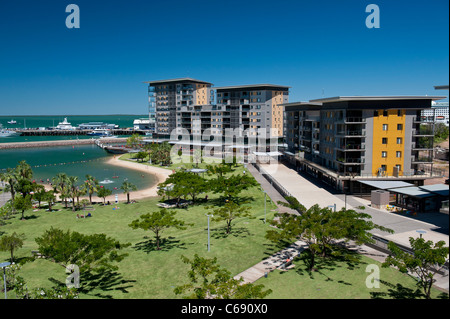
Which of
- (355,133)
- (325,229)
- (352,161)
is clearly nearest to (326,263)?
(325,229)

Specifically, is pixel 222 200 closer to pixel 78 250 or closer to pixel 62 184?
pixel 62 184

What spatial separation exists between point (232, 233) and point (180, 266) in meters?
10.6

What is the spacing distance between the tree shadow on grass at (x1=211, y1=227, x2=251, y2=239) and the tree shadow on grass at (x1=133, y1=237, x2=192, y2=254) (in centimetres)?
447

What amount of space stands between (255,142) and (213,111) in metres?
19.6

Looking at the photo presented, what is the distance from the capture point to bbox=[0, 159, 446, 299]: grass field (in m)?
26.3

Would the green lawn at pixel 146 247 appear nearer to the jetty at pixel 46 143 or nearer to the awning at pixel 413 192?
the awning at pixel 413 192

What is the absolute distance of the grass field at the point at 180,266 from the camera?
1035 inches

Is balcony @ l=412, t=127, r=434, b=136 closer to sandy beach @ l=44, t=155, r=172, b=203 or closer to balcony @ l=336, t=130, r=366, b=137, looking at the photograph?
balcony @ l=336, t=130, r=366, b=137

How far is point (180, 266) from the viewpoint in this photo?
3162 cm

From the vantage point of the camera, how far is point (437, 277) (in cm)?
2653

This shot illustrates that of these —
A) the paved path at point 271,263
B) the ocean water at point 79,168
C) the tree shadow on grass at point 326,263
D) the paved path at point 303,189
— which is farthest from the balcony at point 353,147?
the ocean water at point 79,168

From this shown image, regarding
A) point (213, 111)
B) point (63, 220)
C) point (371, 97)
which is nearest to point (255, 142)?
point (213, 111)

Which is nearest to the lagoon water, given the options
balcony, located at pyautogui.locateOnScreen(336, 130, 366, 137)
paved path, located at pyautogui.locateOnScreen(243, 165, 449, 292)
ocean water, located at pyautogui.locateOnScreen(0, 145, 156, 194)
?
ocean water, located at pyautogui.locateOnScreen(0, 145, 156, 194)

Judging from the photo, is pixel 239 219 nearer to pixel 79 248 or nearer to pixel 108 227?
pixel 108 227
